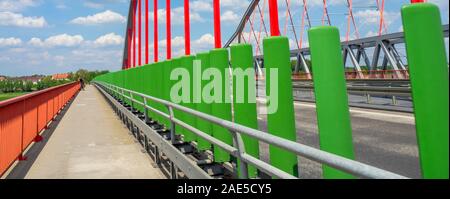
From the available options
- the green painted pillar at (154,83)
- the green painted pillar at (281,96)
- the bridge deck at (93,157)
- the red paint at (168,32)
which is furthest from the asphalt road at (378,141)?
the red paint at (168,32)

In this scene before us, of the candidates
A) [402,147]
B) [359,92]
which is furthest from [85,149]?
[359,92]

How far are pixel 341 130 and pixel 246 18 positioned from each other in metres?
88.8

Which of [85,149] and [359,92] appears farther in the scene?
[359,92]

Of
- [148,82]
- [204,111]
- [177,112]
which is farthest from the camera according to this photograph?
[148,82]

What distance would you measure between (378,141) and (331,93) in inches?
238

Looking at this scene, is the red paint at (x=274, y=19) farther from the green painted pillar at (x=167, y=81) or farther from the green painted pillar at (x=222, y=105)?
the green painted pillar at (x=167, y=81)

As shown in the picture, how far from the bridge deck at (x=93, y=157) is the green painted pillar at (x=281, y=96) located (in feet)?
9.38

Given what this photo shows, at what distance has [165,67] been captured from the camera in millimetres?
7801

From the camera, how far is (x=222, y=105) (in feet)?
16.2

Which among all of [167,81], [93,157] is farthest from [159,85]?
[93,157]

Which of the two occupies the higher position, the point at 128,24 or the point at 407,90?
the point at 128,24

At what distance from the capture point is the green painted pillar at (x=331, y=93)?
2.53 m

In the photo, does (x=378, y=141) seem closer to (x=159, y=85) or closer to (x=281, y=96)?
(x=159, y=85)
